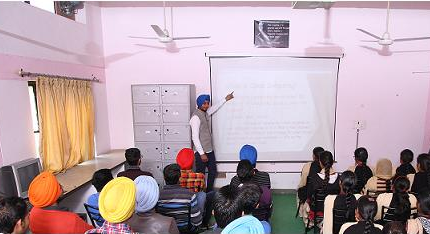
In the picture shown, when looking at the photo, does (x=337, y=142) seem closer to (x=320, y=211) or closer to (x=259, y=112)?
(x=259, y=112)

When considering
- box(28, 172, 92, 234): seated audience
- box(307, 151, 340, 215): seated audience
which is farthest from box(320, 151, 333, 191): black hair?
box(28, 172, 92, 234): seated audience

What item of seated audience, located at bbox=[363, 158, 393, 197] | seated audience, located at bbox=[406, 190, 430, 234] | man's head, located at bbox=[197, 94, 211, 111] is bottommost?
seated audience, located at bbox=[363, 158, 393, 197]

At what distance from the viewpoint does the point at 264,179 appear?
8.96ft

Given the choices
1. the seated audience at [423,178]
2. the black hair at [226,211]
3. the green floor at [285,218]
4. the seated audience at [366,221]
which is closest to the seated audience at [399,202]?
the seated audience at [366,221]

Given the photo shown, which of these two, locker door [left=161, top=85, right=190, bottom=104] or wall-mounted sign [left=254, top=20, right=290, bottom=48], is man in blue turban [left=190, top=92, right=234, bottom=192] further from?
wall-mounted sign [left=254, top=20, right=290, bottom=48]

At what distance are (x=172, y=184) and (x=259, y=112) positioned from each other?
2.46 meters

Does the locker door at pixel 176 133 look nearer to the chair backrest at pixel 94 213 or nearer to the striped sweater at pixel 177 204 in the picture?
the striped sweater at pixel 177 204

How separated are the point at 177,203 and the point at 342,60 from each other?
3537 millimetres

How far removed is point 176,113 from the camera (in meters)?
4.12

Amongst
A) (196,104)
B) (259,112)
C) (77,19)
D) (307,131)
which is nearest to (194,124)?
(196,104)

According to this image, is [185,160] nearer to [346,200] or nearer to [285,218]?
[346,200]

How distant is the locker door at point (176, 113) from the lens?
162 inches

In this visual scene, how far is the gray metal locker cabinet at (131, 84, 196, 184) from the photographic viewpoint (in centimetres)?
409

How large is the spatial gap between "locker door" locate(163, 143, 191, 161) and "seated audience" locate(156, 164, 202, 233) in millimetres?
1909
